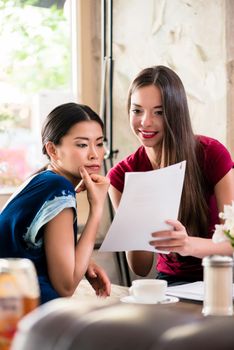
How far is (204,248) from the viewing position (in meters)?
2.15

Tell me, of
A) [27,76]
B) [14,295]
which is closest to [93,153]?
[14,295]

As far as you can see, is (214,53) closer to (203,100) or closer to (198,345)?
(203,100)

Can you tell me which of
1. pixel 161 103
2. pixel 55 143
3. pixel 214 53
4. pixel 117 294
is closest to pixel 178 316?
pixel 55 143

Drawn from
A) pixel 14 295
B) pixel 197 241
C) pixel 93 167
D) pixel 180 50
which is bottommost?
pixel 197 241

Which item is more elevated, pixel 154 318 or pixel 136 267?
pixel 154 318

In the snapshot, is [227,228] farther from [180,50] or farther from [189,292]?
[180,50]

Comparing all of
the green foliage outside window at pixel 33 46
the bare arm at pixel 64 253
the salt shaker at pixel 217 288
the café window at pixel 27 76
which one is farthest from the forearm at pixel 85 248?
the green foliage outside window at pixel 33 46

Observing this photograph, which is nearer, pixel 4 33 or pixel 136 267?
pixel 136 267

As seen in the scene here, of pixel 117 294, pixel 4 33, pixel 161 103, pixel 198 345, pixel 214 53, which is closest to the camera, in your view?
pixel 198 345

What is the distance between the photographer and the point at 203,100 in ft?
11.0

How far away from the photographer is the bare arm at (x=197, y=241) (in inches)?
77.2

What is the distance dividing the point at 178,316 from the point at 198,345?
45mm

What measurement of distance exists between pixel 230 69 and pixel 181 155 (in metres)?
1.00

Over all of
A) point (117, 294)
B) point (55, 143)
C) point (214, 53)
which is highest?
point (214, 53)
